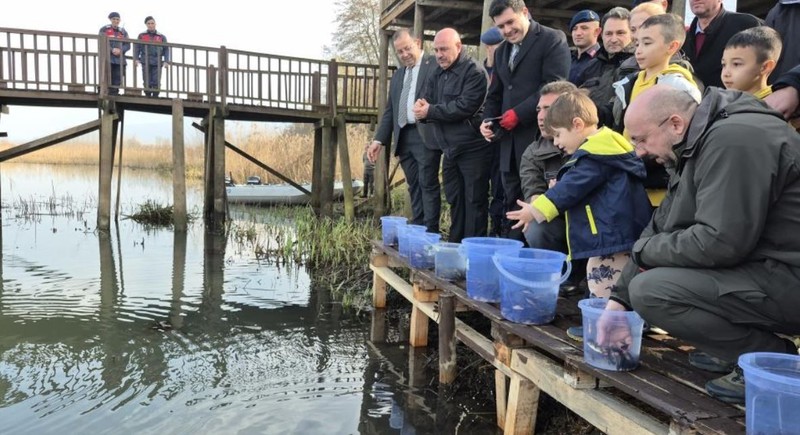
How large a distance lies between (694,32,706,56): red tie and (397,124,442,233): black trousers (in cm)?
211

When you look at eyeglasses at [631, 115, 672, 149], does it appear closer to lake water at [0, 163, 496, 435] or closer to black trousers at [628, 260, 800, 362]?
black trousers at [628, 260, 800, 362]

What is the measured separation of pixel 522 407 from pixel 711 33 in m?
2.51

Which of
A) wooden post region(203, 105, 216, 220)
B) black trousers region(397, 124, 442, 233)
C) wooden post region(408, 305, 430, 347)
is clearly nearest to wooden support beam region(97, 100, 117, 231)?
wooden post region(203, 105, 216, 220)

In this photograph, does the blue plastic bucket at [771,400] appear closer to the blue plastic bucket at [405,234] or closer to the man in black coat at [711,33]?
the man in black coat at [711,33]

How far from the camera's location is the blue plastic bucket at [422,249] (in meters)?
4.26

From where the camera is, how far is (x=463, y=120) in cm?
491

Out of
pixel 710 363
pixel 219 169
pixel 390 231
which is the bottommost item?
pixel 710 363

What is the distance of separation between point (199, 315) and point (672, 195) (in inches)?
167

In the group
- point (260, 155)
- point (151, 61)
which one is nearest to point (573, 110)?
point (151, 61)

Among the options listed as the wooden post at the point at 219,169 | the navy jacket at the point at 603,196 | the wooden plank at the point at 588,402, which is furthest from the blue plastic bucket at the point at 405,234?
the wooden post at the point at 219,169

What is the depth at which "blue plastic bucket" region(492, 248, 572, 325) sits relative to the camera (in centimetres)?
282

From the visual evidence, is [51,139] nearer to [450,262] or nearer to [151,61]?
[151,61]

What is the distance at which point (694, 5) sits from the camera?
3742 millimetres

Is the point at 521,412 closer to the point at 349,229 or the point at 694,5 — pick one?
the point at 694,5
